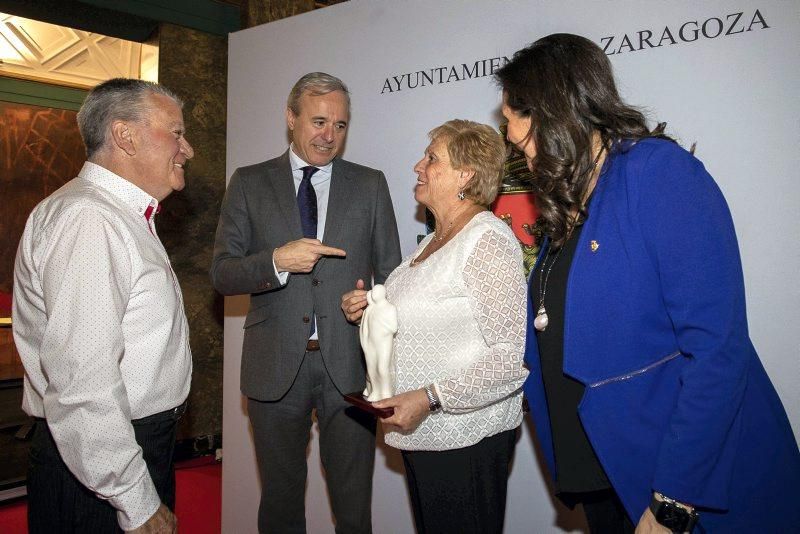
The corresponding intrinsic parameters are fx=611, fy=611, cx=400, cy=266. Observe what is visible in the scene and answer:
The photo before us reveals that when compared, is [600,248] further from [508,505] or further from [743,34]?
[508,505]

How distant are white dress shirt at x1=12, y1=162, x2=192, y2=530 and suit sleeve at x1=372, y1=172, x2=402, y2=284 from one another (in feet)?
3.90

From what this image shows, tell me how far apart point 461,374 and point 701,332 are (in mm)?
788

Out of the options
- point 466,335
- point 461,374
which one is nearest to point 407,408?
point 461,374

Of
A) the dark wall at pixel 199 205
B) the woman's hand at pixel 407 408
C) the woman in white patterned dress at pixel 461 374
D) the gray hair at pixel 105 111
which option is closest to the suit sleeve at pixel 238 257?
the woman in white patterned dress at pixel 461 374

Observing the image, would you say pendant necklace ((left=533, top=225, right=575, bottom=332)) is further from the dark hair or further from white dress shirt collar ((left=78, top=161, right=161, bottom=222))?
white dress shirt collar ((left=78, top=161, right=161, bottom=222))

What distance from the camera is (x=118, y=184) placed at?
6.16 feet

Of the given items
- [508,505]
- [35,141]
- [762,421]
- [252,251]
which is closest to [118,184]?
[252,251]

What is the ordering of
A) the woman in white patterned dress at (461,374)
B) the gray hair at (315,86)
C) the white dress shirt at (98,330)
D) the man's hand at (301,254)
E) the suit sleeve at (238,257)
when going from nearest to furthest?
the white dress shirt at (98,330), the woman in white patterned dress at (461,374), the man's hand at (301,254), the suit sleeve at (238,257), the gray hair at (315,86)

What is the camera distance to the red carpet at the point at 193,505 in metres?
3.96

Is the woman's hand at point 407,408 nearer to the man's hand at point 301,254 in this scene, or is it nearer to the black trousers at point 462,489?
the black trousers at point 462,489

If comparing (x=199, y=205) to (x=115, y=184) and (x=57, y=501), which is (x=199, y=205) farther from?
(x=57, y=501)

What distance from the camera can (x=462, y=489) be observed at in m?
2.02

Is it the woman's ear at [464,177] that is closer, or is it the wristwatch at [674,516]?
the wristwatch at [674,516]

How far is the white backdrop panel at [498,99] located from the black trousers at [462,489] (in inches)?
40.6
